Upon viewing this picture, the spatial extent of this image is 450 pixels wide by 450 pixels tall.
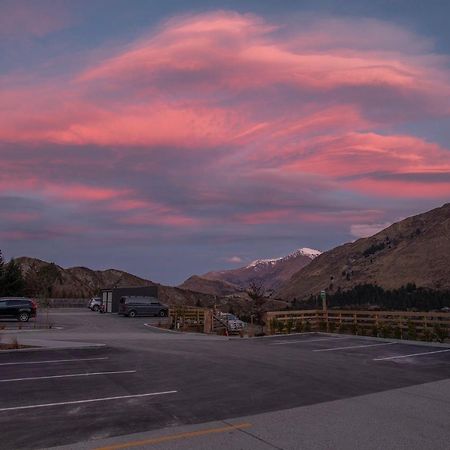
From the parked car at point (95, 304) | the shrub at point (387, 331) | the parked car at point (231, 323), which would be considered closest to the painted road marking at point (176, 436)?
the shrub at point (387, 331)

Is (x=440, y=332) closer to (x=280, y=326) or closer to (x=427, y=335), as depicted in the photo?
(x=427, y=335)

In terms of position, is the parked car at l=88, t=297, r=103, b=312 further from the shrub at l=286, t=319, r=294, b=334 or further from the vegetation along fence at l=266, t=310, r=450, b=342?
the shrub at l=286, t=319, r=294, b=334

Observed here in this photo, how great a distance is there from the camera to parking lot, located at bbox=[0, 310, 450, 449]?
789 centimetres

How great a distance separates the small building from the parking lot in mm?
38864

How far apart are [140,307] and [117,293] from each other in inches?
296

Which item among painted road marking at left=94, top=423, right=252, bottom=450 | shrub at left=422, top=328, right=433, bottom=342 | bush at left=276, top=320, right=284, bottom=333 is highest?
bush at left=276, top=320, right=284, bottom=333

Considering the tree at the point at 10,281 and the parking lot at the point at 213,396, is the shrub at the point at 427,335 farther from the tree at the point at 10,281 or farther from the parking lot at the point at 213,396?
the tree at the point at 10,281

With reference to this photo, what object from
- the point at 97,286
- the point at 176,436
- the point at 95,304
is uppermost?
the point at 97,286

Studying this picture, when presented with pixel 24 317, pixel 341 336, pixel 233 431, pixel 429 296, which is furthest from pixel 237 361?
pixel 429 296

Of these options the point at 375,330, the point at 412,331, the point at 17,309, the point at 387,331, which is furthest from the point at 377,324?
the point at 17,309

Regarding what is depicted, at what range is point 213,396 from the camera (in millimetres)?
10617

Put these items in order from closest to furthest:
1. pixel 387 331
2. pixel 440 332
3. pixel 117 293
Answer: pixel 440 332 < pixel 387 331 < pixel 117 293

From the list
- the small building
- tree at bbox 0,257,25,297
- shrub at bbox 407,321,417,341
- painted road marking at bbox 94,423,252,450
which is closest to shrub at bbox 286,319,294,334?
shrub at bbox 407,321,417,341

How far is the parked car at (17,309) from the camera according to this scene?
1598 inches
